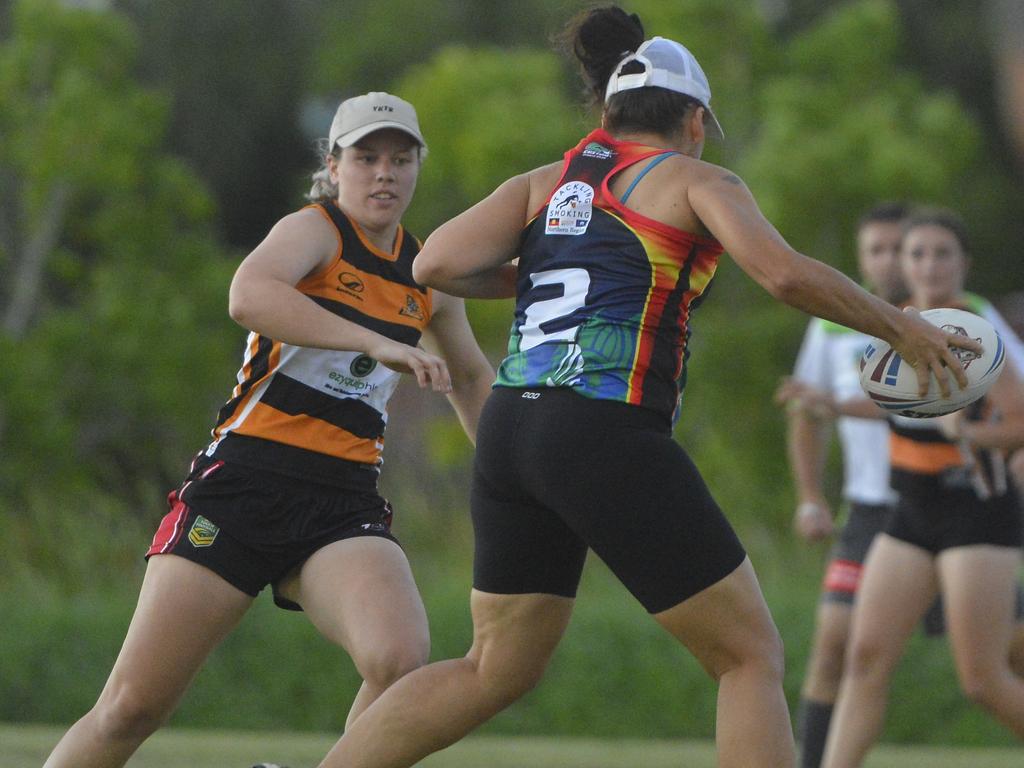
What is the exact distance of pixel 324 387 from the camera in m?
5.00

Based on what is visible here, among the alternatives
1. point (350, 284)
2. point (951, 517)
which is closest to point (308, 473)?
point (350, 284)

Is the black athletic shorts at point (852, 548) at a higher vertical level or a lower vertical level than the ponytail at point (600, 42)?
lower

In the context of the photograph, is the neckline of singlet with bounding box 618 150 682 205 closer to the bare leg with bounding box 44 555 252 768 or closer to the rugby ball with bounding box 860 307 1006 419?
the rugby ball with bounding box 860 307 1006 419

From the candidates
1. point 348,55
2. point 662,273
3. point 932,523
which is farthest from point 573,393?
point 348,55

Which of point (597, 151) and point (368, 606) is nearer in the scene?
point (597, 151)

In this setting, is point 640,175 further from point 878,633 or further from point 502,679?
point 878,633

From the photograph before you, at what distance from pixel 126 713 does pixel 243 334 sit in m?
10.1

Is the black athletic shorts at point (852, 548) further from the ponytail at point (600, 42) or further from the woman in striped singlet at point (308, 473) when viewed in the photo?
the ponytail at point (600, 42)

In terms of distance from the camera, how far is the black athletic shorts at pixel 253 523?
4879mm

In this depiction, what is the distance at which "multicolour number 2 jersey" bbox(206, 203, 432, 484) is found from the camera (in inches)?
196

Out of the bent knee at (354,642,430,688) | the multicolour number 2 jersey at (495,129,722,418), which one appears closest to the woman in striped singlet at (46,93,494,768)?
the bent knee at (354,642,430,688)

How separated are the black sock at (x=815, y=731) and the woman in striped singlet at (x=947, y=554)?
1.13ft

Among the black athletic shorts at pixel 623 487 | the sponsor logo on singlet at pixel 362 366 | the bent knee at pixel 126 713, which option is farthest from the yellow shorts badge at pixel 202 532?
the black athletic shorts at pixel 623 487

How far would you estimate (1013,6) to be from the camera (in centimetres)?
727
